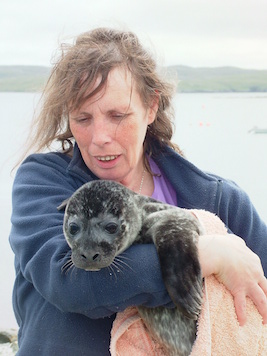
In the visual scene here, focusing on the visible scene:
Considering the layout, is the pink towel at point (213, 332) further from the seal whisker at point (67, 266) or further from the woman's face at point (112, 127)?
the woman's face at point (112, 127)

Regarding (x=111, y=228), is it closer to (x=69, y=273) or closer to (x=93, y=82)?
(x=69, y=273)

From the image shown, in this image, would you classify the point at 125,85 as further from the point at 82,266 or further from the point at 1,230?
the point at 1,230

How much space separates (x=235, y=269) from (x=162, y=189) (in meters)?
0.72

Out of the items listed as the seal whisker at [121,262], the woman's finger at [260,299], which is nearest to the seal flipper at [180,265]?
the seal whisker at [121,262]

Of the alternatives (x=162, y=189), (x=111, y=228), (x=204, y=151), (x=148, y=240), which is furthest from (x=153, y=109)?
(x=204, y=151)

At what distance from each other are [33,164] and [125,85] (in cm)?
47

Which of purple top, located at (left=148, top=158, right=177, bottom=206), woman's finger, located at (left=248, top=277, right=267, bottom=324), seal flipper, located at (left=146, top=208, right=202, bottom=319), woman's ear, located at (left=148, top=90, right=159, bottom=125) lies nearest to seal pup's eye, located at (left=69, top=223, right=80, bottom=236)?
seal flipper, located at (left=146, top=208, right=202, bottom=319)

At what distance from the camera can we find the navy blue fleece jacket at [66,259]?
5.98 feet

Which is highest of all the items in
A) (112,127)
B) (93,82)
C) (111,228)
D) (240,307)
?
(93,82)

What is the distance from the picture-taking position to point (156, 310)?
6.34 feet

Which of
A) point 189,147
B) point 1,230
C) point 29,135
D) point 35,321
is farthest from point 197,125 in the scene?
point 35,321

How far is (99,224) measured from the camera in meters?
1.79

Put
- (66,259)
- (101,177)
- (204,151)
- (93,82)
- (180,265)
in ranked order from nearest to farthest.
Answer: (180,265), (66,259), (93,82), (101,177), (204,151)

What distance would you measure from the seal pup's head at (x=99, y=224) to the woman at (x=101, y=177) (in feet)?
0.25
